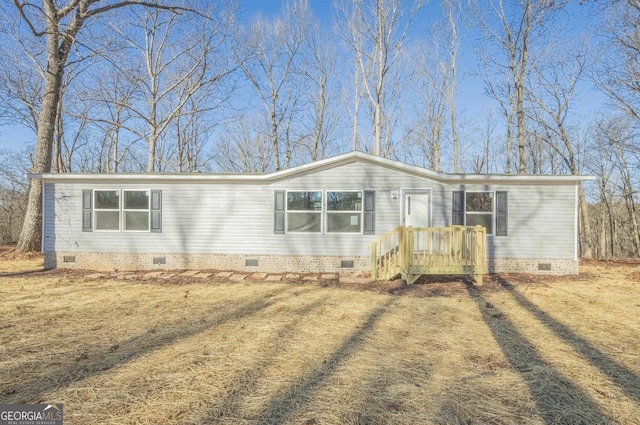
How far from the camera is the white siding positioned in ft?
29.3

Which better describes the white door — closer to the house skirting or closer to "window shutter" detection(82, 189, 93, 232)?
the house skirting

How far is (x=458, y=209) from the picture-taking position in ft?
29.1

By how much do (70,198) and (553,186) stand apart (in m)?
13.3

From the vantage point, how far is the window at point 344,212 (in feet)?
29.5

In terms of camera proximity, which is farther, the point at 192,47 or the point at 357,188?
the point at 192,47

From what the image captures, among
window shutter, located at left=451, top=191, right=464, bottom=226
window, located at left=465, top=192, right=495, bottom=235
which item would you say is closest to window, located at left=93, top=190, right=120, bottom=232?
window shutter, located at left=451, top=191, right=464, bottom=226

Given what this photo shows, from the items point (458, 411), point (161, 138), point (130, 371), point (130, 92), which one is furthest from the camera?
point (161, 138)

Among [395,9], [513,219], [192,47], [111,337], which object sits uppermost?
[395,9]

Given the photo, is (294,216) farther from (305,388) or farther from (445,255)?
(305,388)

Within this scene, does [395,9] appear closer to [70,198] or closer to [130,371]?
[70,198]

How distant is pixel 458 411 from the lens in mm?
2434

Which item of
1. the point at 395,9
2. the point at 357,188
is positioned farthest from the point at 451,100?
the point at 357,188

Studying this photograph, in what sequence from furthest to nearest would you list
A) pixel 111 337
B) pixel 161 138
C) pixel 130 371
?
pixel 161 138, pixel 111 337, pixel 130 371

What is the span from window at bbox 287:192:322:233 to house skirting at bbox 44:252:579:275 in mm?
805
